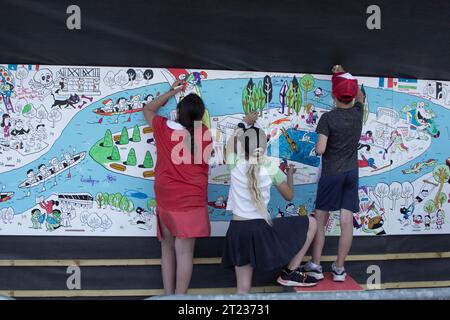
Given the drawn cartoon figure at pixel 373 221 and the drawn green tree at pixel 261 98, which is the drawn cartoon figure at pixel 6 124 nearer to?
the drawn green tree at pixel 261 98

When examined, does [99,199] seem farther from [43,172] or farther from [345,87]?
[345,87]

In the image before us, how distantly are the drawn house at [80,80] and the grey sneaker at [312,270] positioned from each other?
200 centimetres

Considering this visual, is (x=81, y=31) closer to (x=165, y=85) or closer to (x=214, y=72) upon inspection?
(x=165, y=85)

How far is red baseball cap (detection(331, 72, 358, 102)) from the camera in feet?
10.5

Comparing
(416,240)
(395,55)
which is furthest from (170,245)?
(395,55)

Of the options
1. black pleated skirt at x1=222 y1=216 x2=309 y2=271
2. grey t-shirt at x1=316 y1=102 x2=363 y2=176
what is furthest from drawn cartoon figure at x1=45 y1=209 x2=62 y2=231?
grey t-shirt at x1=316 y1=102 x2=363 y2=176

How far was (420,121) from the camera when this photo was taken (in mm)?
→ 3754

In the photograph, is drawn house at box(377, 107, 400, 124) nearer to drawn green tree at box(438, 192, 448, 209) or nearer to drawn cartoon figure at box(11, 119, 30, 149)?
drawn green tree at box(438, 192, 448, 209)

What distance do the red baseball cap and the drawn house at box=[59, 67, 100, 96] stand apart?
1.73 metres

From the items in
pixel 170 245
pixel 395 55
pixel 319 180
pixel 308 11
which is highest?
pixel 308 11

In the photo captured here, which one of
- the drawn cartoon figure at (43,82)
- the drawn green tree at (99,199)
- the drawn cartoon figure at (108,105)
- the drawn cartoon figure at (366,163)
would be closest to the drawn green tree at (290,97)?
the drawn cartoon figure at (366,163)

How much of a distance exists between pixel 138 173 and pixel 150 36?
3.36ft

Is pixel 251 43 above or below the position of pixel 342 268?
above

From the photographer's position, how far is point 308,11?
139 inches
